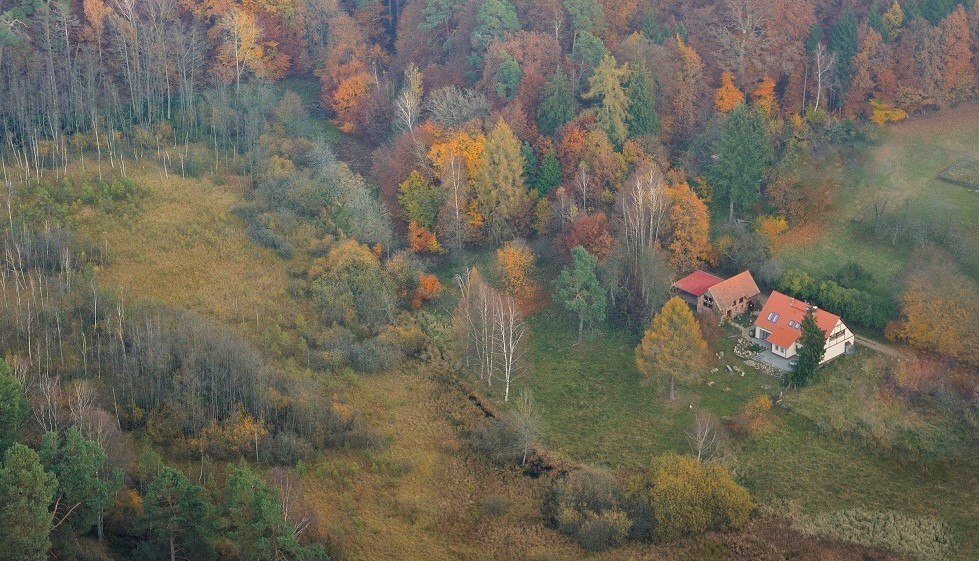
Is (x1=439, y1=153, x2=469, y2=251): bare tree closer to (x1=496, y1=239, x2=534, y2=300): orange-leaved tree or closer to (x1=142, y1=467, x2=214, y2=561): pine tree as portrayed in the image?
(x1=496, y1=239, x2=534, y2=300): orange-leaved tree

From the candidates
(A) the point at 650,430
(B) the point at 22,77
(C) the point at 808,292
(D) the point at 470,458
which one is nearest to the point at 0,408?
(D) the point at 470,458

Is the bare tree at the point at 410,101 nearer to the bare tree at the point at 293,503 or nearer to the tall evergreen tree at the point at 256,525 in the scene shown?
the bare tree at the point at 293,503

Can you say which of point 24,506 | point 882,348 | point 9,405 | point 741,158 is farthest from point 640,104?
point 24,506

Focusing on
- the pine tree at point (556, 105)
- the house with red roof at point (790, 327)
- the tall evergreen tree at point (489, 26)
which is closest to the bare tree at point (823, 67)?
the pine tree at point (556, 105)

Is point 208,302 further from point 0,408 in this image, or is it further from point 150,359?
point 0,408

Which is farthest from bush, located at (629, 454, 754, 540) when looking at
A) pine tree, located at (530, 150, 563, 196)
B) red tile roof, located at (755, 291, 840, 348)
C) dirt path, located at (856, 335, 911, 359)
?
pine tree, located at (530, 150, 563, 196)
